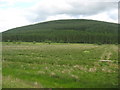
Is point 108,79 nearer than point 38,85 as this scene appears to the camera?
No

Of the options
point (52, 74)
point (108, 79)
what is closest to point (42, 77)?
point (52, 74)

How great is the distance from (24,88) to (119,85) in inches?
285

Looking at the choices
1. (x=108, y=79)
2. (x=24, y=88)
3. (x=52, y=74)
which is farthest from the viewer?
(x=52, y=74)

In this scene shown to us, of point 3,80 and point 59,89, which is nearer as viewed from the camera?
point 59,89

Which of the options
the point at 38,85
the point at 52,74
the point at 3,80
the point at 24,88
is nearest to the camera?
the point at 24,88

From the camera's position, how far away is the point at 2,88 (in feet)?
43.2

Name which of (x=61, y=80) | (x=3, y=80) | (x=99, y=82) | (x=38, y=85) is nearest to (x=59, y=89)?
(x=38, y=85)

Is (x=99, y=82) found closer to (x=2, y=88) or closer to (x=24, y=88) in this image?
(x=24, y=88)

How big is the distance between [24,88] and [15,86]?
805 mm

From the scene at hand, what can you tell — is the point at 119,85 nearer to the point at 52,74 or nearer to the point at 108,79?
the point at 108,79

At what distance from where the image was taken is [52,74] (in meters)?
17.4

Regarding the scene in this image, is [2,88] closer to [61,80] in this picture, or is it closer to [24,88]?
[24,88]

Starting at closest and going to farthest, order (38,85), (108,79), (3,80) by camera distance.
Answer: (38,85)
(3,80)
(108,79)

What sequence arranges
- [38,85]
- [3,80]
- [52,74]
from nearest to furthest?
[38,85], [3,80], [52,74]
